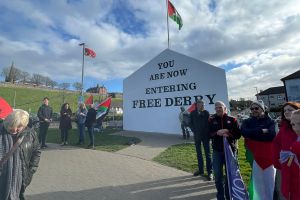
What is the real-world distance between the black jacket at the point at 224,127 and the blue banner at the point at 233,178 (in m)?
0.16

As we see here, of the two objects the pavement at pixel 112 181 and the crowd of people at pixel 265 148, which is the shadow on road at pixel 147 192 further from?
the crowd of people at pixel 265 148

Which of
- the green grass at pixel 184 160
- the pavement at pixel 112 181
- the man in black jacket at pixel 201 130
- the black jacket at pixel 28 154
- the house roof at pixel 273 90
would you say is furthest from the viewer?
the house roof at pixel 273 90

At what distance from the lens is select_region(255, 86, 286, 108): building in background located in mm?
76919

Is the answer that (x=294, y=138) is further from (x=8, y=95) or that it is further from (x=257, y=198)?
(x=8, y=95)

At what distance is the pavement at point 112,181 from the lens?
523 centimetres

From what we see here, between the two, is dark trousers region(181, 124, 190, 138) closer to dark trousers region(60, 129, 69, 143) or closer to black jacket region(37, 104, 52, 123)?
dark trousers region(60, 129, 69, 143)

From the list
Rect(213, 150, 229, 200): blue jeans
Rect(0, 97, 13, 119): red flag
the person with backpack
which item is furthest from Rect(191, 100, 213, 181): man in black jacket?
the person with backpack

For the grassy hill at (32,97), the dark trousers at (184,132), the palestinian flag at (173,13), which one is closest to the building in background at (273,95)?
the grassy hill at (32,97)

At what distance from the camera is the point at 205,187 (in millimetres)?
5656

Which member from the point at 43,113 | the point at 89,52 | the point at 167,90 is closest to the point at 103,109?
the point at 43,113

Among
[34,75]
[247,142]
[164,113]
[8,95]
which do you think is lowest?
[247,142]

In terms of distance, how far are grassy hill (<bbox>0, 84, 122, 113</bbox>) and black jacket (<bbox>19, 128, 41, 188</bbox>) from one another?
167 ft

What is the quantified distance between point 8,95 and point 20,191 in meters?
63.9

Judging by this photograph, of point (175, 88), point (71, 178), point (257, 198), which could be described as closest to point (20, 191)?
point (71, 178)
